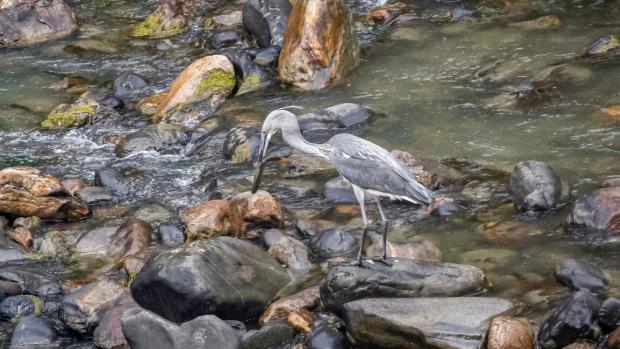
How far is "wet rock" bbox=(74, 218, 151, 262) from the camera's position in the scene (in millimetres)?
10031

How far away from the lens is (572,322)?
7.16 meters

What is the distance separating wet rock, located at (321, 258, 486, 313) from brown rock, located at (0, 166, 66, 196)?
13.4ft

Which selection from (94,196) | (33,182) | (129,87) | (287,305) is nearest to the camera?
(287,305)

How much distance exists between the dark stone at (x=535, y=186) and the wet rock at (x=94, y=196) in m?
4.47

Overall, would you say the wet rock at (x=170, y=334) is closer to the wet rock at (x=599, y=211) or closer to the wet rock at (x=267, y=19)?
the wet rock at (x=599, y=211)

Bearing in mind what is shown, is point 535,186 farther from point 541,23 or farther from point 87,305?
point 541,23

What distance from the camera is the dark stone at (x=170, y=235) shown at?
10.1 meters

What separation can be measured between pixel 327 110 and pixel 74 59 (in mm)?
5023

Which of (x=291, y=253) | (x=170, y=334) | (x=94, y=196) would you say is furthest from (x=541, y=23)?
(x=170, y=334)

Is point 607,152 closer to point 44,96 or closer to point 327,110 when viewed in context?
point 327,110

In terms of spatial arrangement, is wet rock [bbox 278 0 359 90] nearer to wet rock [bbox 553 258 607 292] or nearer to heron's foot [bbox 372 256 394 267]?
heron's foot [bbox 372 256 394 267]

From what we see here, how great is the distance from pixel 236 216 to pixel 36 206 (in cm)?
234

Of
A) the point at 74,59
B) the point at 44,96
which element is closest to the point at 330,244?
the point at 44,96

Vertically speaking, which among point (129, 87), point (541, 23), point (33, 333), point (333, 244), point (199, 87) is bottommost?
point (33, 333)
